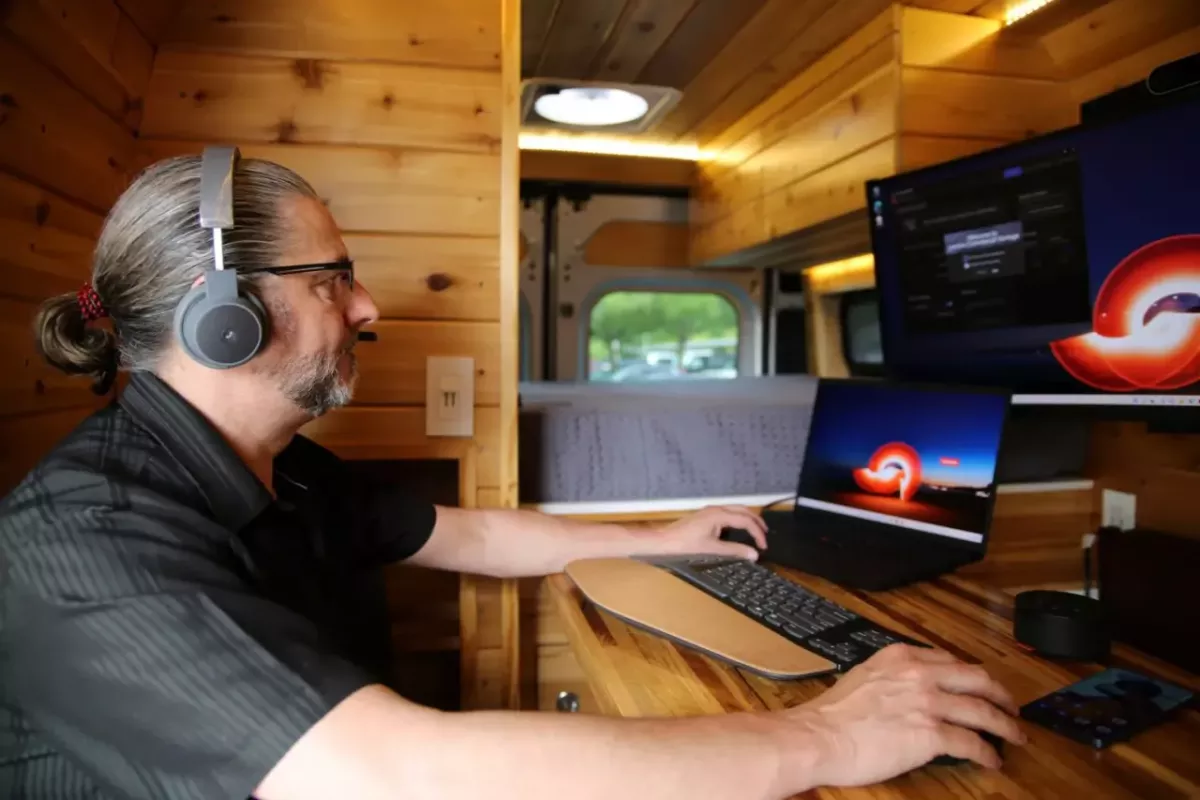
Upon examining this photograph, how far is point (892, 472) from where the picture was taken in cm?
134

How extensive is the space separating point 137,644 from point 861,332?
285 centimetres

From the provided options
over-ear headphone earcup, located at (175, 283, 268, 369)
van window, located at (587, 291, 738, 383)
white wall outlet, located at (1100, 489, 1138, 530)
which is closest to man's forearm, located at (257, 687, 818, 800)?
over-ear headphone earcup, located at (175, 283, 268, 369)

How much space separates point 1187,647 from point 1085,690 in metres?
0.26

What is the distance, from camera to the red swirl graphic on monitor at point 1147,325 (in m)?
1.10

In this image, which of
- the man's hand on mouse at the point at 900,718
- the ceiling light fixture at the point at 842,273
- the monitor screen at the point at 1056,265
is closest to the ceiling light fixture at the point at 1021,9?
the monitor screen at the point at 1056,265

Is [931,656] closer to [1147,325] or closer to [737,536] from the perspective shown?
[737,536]

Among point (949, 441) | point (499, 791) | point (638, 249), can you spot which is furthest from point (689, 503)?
point (638, 249)

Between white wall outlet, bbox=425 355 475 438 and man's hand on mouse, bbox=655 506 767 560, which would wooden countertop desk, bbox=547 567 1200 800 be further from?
white wall outlet, bbox=425 355 475 438

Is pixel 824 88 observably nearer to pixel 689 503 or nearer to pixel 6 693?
pixel 689 503

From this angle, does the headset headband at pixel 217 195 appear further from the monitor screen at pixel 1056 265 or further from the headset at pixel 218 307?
the monitor screen at pixel 1056 265

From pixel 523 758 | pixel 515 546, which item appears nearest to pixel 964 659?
pixel 523 758

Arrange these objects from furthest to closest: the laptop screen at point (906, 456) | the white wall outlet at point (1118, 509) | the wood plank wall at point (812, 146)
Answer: the wood plank wall at point (812, 146), the white wall outlet at point (1118, 509), the laptop screen at point (906, 456)

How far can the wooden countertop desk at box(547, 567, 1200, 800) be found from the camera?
0.66 metres

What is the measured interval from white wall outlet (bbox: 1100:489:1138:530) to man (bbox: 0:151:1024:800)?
3.19ft
